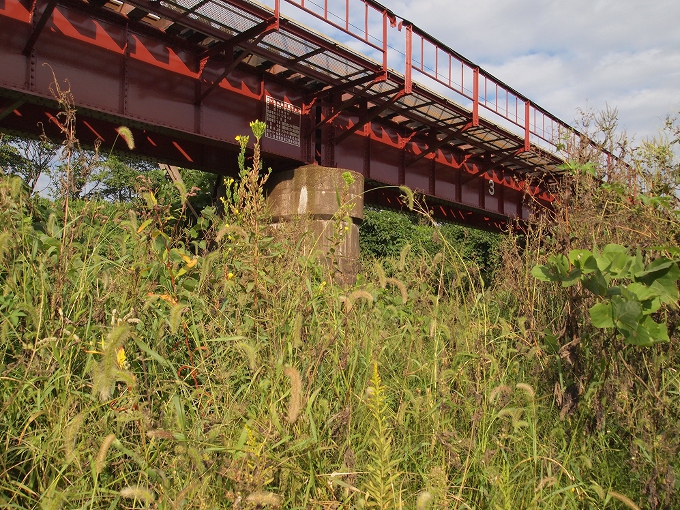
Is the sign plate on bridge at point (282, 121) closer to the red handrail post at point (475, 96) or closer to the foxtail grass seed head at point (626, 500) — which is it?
the red handrail post at point (475, 96)

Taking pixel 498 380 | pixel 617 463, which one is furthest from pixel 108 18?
pixel 617 463

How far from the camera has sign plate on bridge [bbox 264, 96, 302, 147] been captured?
1325cm

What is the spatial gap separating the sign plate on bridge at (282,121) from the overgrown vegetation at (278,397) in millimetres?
9936

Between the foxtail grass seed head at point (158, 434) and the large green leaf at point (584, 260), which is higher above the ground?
the large green leaf at point (584, 260)

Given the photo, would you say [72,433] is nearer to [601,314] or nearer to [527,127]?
[601,314]

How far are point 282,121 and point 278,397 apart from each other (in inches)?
465

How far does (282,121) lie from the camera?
1359 cm

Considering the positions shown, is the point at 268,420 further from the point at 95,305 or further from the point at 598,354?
the point at 598,354

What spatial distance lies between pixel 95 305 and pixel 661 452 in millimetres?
2674

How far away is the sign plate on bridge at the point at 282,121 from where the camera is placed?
13.2 meters

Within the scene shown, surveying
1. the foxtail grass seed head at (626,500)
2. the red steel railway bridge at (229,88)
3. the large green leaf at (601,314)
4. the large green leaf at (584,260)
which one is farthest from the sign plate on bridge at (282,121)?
the foxtail grass seed head at (626,500)

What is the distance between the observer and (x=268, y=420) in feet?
7.50

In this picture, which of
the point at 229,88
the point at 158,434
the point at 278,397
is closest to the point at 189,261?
the point at 278,397

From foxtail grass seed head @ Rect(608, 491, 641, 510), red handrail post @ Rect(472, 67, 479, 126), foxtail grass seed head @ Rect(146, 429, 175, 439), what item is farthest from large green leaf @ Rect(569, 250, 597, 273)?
red handrail post @ Rect(472, 67, 479, 126)
